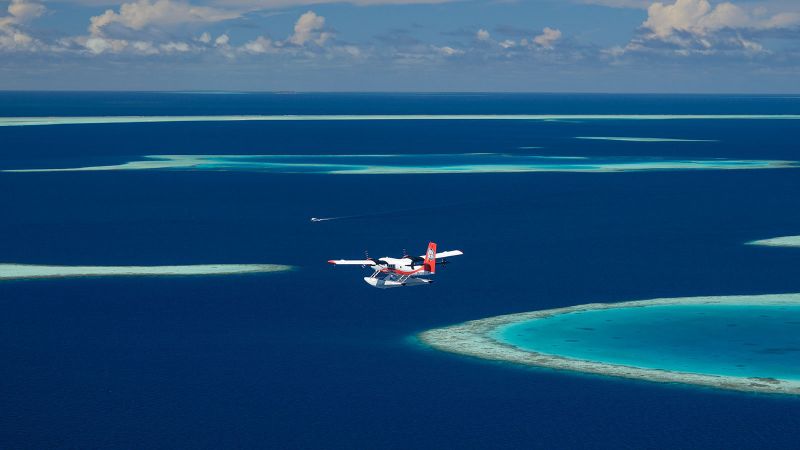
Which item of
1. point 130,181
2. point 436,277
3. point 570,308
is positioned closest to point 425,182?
point 130,181

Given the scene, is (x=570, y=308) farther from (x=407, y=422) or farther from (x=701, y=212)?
(x=701, y=212)

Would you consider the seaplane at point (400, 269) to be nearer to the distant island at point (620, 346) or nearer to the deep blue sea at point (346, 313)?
the deep blue sea at point (346, 313)

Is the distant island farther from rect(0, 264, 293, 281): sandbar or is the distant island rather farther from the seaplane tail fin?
rect(0, 264, 293, 281): sandbar

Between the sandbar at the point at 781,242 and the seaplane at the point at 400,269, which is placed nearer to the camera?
the seaplane at the point at 400,269

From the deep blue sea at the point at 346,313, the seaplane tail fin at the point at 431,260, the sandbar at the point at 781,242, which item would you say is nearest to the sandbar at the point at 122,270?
the deep blue sea at the point at 346,313

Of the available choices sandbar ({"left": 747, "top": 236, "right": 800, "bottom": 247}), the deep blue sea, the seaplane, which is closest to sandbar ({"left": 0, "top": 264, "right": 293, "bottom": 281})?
the deep blue sea

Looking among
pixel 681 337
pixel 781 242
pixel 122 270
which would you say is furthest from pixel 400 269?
pixel 781 242

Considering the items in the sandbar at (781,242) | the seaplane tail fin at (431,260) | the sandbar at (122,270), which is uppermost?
the seaplane tail fin at (431,260)
